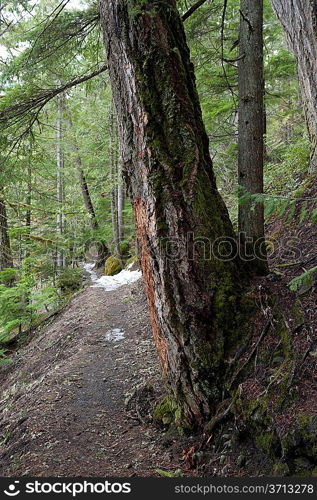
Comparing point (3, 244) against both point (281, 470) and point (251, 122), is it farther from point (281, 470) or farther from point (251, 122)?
point (281, 470)

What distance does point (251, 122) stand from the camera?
384cm

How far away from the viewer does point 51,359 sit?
6895 mm

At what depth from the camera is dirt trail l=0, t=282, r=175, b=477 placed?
3312 mm

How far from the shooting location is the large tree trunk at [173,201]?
3.22m

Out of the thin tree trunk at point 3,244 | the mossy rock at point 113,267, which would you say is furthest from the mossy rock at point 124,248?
the thin tree trunk at point 3,244

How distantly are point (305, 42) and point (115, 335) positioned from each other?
5.88 metres

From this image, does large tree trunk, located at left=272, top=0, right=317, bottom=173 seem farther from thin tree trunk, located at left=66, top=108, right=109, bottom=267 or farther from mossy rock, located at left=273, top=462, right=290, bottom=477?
thin tree trunk, located at left=66, top=108, right=109, bottom=267

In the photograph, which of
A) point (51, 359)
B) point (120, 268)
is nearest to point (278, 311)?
point (51, 359)

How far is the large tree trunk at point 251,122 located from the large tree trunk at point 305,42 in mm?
1565

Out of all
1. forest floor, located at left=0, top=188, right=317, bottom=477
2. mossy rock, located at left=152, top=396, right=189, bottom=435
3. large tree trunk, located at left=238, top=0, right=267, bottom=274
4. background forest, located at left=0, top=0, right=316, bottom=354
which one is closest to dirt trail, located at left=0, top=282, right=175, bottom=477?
forest floor, located at left=0, top=188, right=317, bottom=477

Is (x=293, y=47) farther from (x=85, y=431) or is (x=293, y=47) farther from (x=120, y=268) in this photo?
(x=120, y=268)

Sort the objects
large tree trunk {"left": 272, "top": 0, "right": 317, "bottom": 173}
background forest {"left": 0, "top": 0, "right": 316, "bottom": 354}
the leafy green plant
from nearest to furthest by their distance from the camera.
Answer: large tree trunk {"left": 272, "top": 0, "right": 317, "bottom": 173} → background forest {"left": 0, "top": 0, "right": 316, "bottom": 354} → the leafy green plant

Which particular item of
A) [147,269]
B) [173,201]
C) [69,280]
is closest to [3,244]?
[69,280]

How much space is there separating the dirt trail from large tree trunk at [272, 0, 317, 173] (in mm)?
4654
